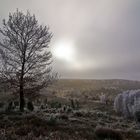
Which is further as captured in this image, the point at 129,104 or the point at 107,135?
the point at 129,104

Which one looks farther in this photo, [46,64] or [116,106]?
[116,106]

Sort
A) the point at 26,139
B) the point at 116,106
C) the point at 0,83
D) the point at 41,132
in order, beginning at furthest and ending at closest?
the point at 116,106, the point at 0,83, the point at 41,132, the point at 26,139

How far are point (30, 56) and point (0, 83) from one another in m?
3.80

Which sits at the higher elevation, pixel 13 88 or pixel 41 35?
pixel 41 35

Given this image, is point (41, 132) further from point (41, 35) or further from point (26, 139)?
point (41, 35)

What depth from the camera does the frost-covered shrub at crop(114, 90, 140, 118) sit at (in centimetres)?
3672

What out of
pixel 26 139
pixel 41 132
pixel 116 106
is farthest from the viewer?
pixel 116 106

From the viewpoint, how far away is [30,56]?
85.6 feet

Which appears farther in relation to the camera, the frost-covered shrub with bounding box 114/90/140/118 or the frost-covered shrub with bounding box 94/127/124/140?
the frost-covered shrub with bounding box 114/90/140/118

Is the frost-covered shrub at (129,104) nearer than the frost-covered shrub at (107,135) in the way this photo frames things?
No

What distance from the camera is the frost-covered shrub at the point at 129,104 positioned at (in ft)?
120

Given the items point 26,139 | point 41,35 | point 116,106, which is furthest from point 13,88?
point 116,106

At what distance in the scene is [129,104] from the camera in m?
39.1

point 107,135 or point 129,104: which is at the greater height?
point 129,104
